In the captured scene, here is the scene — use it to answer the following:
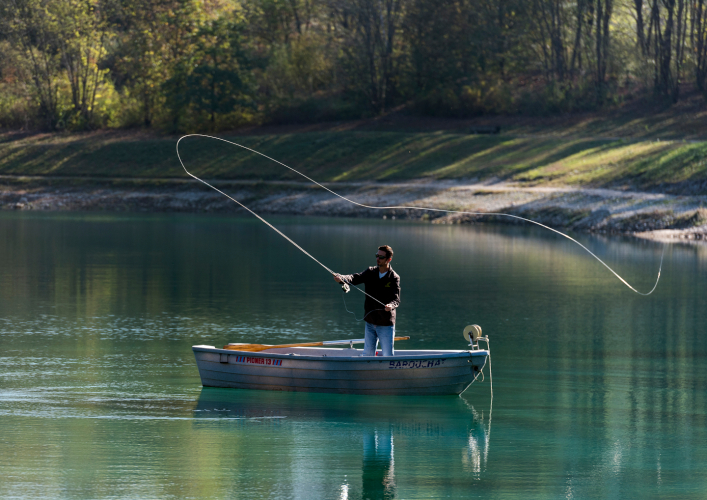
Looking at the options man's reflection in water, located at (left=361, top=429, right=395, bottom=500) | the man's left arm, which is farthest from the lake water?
the man's left arm

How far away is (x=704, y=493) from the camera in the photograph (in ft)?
33.8

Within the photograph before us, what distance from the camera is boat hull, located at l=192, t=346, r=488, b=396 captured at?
14.0 m

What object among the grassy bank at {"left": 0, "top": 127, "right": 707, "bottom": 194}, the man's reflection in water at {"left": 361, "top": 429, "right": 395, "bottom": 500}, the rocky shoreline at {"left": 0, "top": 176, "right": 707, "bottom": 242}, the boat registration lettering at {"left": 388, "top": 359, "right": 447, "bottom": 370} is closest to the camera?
the man's reflection in water at {"left": 361, "top": 429, "right": 395, "bottom": 500}

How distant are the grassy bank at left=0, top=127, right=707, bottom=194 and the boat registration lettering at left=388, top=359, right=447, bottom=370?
3517 centimetres

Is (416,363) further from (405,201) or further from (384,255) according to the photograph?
(405,201)

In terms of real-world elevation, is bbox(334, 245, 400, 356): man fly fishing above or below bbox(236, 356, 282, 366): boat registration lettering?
above

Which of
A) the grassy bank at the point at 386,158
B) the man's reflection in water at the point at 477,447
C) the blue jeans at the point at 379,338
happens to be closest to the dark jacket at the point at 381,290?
the blue jeans at the point at 379,338

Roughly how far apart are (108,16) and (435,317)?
69.3 m

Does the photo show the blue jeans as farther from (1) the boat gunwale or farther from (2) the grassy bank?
(2) the grassy bank

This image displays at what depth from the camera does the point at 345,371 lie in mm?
→ 14023

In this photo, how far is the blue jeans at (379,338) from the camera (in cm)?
1401

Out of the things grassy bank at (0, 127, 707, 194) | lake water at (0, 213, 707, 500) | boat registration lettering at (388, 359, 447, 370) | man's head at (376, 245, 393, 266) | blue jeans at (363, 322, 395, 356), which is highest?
grassy bank at (0, 127, 707, 194)

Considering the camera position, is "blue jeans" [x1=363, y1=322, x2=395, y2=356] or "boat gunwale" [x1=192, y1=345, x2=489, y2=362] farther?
"blue jeans" [x1=363, y1=322, x2=395, y2=356]

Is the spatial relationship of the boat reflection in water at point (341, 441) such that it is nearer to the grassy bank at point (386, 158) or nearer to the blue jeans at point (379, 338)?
the blue jeans at point (379, 338)
